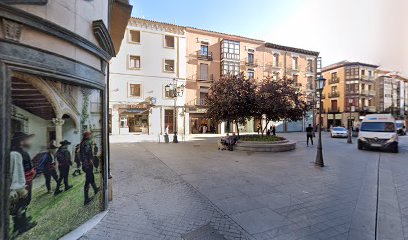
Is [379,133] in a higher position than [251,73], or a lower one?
lower

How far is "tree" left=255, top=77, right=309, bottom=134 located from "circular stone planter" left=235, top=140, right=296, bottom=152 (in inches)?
74.4

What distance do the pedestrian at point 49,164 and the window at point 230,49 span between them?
26.9 meters

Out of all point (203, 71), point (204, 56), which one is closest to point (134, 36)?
point (204, 56)

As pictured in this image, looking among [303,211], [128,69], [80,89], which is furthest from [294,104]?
[128,69]

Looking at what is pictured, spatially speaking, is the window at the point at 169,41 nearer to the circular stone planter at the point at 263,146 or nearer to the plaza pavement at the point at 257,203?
the circular stone planter at the point at 263,146

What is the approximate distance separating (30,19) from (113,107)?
21.9 meters

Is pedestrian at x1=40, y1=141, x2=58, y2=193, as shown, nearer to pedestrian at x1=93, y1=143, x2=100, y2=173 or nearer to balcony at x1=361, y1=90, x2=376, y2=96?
pedestrian at x1=93, y1=143, x2=100, y2=173

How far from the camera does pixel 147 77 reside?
2464 centimetres

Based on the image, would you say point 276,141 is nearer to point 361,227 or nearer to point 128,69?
point 361,227

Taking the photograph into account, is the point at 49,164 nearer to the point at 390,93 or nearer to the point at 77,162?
the point at 77,162

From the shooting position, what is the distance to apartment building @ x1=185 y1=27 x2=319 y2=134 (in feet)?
88.6

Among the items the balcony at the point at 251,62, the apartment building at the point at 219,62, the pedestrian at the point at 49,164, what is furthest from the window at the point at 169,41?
the pedestrian at the point at 49,164

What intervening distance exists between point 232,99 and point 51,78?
35.2 feet

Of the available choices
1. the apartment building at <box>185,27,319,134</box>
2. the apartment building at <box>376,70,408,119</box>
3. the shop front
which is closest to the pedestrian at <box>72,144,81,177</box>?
the shop front
